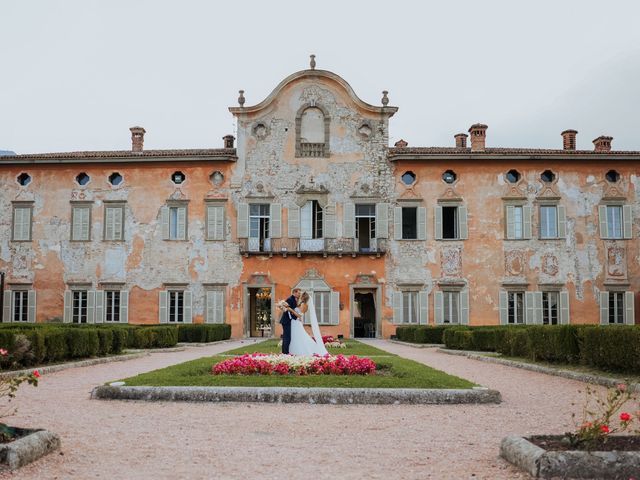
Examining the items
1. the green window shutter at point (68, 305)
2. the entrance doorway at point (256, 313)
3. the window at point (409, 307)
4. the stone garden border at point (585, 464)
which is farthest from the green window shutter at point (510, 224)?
the stone garden border at point (585, 464)

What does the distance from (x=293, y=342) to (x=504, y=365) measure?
4.55 metres

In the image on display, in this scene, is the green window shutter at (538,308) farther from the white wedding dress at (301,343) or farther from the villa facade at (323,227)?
the white wedding dress at (301,343)

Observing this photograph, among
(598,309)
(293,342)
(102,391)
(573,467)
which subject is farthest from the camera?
(598,309)

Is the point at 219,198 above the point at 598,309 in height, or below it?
above

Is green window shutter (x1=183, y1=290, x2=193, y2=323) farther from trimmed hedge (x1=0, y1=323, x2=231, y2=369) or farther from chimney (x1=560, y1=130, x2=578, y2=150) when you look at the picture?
chimney (x1=560, y1=130, x2=578, y2=150)

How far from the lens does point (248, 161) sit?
30.3 m

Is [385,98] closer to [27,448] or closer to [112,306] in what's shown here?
[112,306]

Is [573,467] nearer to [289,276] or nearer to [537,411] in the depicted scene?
[537,411]

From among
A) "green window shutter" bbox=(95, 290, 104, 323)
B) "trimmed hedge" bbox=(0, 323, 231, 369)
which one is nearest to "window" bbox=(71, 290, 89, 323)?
"green window shutter" bbox=(95, 290, 104, 323)

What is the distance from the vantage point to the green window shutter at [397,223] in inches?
1172

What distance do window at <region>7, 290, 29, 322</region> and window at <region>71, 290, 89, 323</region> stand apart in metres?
1.90

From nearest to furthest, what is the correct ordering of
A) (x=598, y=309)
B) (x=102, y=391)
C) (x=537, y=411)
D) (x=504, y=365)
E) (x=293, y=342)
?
1. (x=537, y=411)
2. (x=102, y=391)
3. (x=293, y=342)
4. (x=504, y=365)
5. (x=598, y=309)

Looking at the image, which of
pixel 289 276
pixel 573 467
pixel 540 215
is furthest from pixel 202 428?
pixel 540 215

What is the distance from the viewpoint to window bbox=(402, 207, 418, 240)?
30.0 m
